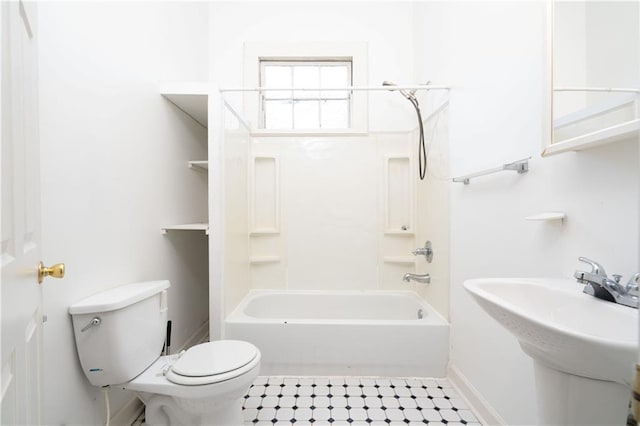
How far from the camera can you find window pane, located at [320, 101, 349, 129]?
2.58 m

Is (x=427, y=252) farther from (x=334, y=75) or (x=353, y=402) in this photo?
(x=334, y=75)

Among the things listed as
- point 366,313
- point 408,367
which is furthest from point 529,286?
point 366,313

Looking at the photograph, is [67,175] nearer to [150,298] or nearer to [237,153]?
[150,298]

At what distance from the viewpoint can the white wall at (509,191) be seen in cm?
82

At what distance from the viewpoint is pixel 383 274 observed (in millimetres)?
2467

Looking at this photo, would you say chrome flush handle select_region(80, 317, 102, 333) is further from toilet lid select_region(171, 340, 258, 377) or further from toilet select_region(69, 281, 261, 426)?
toilet lid select_region(171, 340, 258, 377)

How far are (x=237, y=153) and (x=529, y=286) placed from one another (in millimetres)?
1875

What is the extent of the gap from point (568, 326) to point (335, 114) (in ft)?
7.50

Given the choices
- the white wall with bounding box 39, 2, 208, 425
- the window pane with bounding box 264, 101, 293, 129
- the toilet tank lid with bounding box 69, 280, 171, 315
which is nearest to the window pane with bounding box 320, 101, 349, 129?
the window pane with bounding box 264, 101, 293, 129

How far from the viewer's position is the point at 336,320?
1.82 metres

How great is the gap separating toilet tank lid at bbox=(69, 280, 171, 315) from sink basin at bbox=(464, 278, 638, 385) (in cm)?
133

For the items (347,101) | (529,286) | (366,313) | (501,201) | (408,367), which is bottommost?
(408,367)

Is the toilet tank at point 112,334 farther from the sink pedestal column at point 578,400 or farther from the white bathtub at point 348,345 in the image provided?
the sink pedestal column at point 578,400

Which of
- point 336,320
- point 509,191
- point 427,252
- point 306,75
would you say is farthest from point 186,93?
point 427,252
